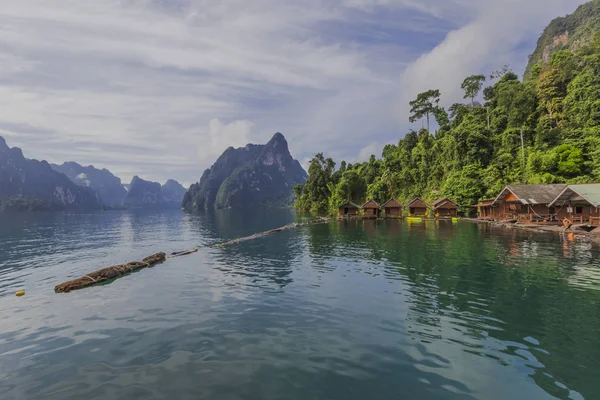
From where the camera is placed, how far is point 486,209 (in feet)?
204

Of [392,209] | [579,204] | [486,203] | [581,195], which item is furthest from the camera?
[392,209]

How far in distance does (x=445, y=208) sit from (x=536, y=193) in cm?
2154

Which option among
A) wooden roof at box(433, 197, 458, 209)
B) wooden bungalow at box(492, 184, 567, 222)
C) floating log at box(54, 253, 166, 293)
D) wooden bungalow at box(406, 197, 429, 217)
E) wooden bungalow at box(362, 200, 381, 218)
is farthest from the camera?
wooden bungalow at box(362, 200, 381, 218)

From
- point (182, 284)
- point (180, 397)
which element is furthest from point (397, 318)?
point (182, 284)

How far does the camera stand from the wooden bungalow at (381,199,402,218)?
75062mm

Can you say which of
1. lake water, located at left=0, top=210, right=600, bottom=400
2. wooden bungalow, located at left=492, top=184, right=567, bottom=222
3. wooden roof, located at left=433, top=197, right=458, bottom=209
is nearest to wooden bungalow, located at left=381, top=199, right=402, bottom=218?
wooden roof, located at left=433, top=197, right=458, bottom=209

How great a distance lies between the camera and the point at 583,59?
6231 centimetres

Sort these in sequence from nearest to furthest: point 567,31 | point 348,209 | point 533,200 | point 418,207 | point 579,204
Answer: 1. point 579,204
2. point 533,200
3. point 418,207
4. point 348,209
5. point 567,31

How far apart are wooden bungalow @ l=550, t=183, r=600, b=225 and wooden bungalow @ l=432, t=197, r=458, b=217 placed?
69.1 ft

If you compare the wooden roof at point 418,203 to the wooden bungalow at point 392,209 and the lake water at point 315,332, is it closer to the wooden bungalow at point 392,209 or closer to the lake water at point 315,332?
the wooden bungalow at point 392,209

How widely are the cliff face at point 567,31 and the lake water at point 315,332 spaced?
471ft

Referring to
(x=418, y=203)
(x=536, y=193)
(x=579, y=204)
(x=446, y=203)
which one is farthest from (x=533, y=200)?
(x=418, y=203)

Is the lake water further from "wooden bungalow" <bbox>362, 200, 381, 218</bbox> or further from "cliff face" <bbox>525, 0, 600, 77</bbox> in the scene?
"cliff face" <bbox>525, 0, 600, 77</bbox>

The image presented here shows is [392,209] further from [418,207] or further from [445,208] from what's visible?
[445,208]
